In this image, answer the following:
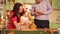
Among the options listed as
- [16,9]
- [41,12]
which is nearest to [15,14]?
[16,9]

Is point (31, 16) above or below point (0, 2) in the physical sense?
below

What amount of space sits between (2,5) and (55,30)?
16.2 inches

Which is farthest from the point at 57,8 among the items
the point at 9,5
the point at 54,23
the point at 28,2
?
the point at 9,5

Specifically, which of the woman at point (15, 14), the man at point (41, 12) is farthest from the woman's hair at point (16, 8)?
the man at point (41, 12)

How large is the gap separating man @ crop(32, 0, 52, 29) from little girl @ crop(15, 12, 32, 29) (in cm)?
5

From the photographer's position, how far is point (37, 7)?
94cm

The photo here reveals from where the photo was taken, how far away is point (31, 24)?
0.94 metres

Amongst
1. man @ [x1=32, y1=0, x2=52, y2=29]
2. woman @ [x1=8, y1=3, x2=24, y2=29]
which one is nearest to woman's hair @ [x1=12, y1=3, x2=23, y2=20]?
woman @ [x1=8, y1=3, x2=24, y2=29]

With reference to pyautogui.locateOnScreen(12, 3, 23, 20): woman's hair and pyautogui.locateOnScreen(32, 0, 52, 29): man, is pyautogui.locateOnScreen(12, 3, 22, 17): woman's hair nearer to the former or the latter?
pyautogui.locateOnScreen(12, 3, 23, 20): woman's hair

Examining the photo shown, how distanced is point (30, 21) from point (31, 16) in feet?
0.12

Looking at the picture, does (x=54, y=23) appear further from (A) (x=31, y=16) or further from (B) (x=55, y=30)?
(A) (x=31, y=16)

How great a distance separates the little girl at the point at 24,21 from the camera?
3.05ft

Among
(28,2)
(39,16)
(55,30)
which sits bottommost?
(55,30)

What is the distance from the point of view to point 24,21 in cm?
93
